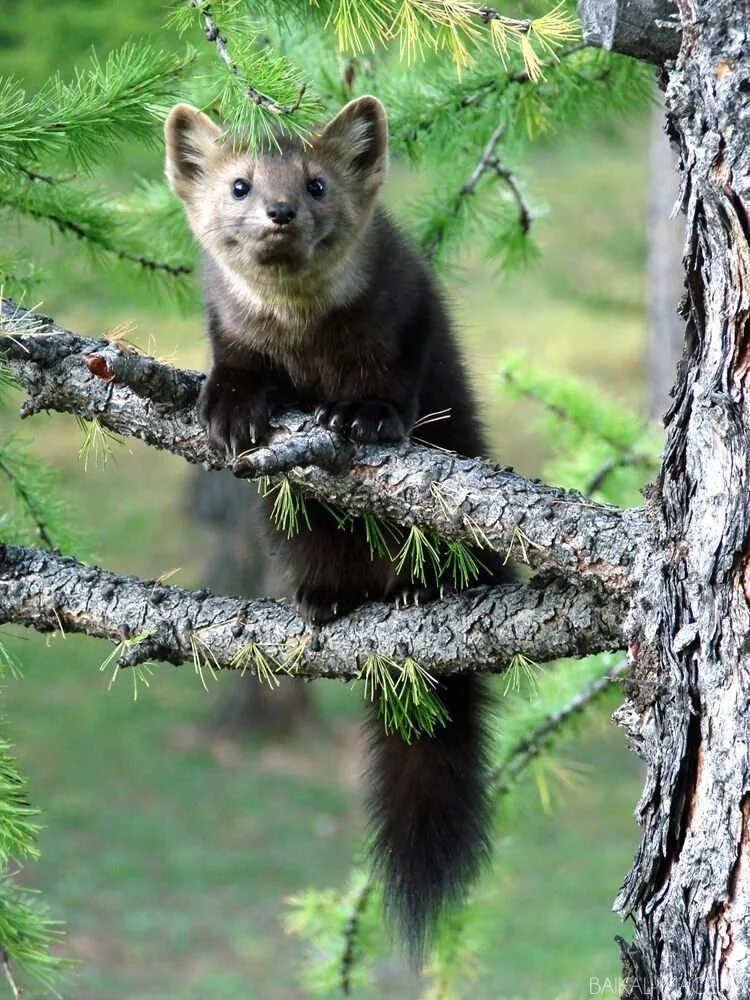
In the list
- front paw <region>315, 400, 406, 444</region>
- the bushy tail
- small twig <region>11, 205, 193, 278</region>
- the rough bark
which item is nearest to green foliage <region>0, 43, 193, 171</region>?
small twig <region>11, 205, 193, 278</region>

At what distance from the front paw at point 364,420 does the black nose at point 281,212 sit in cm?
45

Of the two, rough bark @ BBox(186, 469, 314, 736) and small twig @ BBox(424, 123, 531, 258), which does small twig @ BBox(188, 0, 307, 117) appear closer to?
small twig @ BBox(424, 123, 531, 258)

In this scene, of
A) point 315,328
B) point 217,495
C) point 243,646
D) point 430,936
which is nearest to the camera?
point 243,646

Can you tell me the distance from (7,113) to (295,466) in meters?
0.81

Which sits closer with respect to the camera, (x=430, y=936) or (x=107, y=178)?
(x=430, y=936)

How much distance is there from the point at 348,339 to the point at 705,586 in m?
1.27

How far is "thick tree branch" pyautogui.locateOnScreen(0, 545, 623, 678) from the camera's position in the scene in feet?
7.29

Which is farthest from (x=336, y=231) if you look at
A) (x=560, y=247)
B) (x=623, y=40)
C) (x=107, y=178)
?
(x=560, y=247)

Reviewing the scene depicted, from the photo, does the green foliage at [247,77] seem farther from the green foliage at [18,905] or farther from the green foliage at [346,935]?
the green foliage at [346,935]

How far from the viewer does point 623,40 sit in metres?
1.86

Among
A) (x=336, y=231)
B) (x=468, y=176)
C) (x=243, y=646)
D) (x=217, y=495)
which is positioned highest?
Result: (x=217, y=495)

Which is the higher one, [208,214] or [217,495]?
[217,495]

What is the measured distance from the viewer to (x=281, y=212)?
106 inches

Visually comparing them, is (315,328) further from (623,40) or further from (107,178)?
(107,178)
